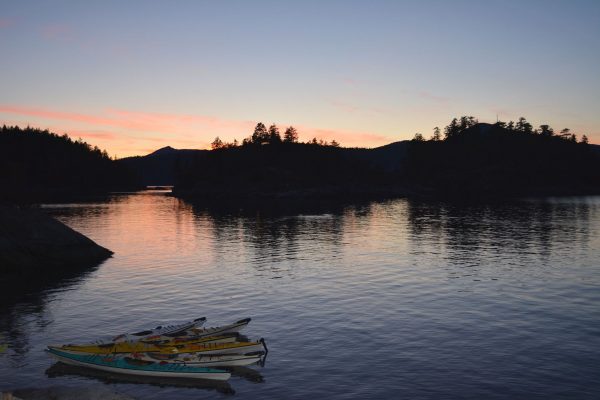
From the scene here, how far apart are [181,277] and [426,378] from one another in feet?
121

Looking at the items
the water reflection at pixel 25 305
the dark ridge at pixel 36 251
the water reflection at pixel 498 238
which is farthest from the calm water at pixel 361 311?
the dark ridge at pixel 36 251

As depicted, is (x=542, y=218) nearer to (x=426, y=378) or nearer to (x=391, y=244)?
(x=391, y=244)

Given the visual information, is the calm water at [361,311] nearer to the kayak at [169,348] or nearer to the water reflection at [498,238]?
the water reflection at [498,238]

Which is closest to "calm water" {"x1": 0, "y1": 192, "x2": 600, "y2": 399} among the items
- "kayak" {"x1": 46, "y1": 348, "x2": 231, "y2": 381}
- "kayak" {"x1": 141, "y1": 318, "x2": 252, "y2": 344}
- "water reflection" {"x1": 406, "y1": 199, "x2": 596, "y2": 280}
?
"water reflection" {"x1": 406, "y1": 199, "x2": 596, "y2": 280}

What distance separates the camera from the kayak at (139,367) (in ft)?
90.5

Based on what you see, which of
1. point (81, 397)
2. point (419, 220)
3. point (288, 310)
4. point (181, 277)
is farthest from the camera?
point (419, 220)

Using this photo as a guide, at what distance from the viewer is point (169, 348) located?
28859 mm

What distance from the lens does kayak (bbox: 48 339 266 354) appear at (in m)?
28.9

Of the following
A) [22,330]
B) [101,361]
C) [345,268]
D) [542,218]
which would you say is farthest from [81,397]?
[542,218]

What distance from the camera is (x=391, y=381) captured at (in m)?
27.5

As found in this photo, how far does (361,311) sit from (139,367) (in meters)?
19.6

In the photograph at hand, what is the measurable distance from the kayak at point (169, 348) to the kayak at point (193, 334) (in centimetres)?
78

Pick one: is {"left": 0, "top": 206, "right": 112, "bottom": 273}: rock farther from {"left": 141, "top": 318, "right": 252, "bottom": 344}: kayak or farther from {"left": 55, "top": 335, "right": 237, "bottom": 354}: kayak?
{"left": 141, "top": 318, "right": 252, "bottom": 344}: kayak

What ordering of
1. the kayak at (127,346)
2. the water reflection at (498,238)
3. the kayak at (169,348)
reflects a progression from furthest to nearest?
the water reflection at (498,238) < the kayak at (127,346) < the kayak at (169,348)
